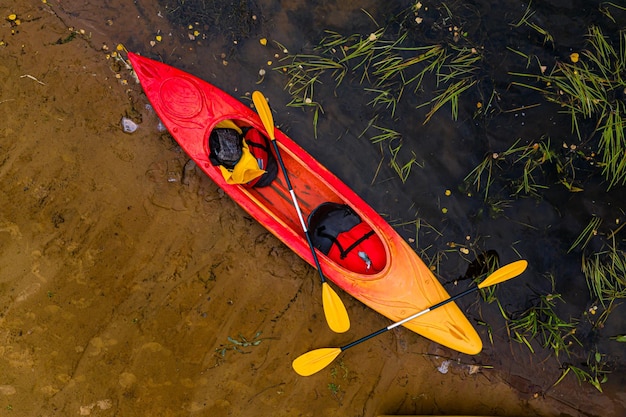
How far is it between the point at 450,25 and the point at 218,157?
6.03 feet

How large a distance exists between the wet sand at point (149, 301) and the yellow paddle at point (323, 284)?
0.62 ft

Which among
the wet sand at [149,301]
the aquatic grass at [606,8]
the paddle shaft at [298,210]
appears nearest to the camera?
the paddle shaft at [298,210]

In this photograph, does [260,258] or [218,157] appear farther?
[260,258]

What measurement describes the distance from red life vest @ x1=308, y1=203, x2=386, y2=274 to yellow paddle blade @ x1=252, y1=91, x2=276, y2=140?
0.61m

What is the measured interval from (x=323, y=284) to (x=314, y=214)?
0.47 metres

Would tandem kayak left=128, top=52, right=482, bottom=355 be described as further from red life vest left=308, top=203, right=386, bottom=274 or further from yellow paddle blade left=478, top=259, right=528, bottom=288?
yellow paddle blade left=478, top=259, right=528, bottom=288

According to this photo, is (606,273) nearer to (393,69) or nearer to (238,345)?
(393,69)

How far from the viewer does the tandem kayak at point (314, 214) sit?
281 centimetres

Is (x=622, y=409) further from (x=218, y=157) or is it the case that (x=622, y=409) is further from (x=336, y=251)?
(x=218, y=157)

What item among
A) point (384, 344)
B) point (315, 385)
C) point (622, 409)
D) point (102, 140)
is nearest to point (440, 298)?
point (384, 344)

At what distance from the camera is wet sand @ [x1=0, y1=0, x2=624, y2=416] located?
2986mm

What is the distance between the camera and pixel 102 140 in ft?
9.83

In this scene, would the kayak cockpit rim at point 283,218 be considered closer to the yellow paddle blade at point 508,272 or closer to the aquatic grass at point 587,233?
the yellow paddle blade at point 508,272

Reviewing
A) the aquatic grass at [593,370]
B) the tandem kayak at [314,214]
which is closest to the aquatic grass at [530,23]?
the tandem kayak at [314,214]
